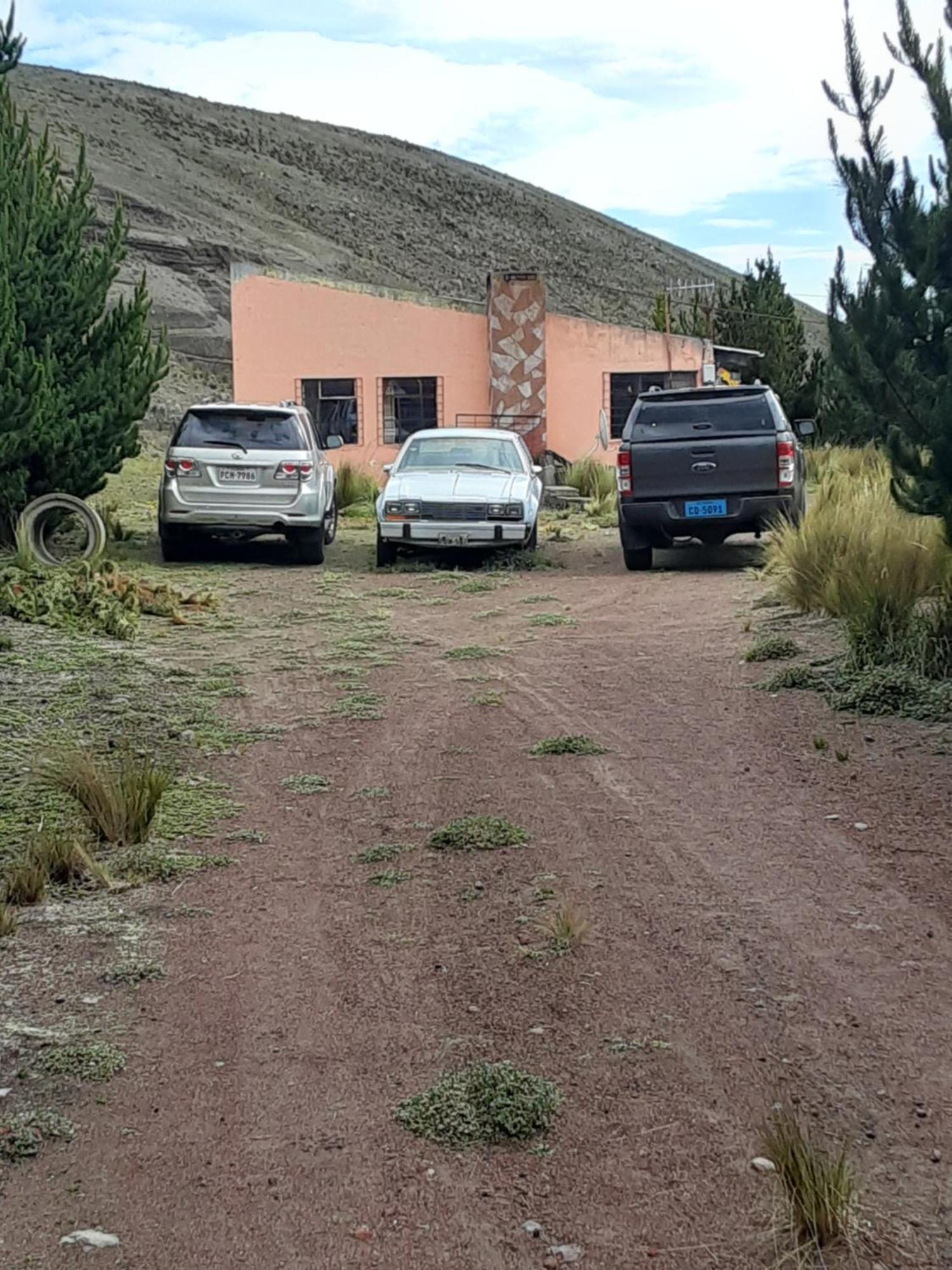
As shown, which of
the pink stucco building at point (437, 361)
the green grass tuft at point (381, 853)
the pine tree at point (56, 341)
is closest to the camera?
the green grass tuft at point (381, 853)

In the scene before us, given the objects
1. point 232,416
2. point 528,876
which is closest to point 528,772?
point 528,876

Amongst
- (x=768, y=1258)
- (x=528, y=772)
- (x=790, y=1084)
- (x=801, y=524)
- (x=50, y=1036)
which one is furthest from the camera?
(x=801, y=524)

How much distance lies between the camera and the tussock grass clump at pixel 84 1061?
3887mm

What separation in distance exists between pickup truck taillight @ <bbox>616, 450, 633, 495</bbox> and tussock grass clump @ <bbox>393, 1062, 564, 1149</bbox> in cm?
1162

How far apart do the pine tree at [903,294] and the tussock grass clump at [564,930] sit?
13.0 ft

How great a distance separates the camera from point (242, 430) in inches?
627

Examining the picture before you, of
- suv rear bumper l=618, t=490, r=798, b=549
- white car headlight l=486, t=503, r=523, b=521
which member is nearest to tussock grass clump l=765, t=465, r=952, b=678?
suv rear bumper l=618, t=490, r=798, b=549

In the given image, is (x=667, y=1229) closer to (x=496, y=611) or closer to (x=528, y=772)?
(x=528, y=772)

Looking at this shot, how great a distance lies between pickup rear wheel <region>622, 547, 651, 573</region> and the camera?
50.8 feet

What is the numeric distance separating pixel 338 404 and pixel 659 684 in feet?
67.1

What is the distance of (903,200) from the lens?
7934 millimetres

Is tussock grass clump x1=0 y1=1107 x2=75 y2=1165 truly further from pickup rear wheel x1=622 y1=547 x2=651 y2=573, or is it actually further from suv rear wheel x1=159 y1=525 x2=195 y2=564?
suv rear wheel x1=159 y1=525 x2=195 y2=564

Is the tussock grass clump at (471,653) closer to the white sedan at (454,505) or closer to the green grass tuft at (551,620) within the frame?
the green grass tuft at (551,620)

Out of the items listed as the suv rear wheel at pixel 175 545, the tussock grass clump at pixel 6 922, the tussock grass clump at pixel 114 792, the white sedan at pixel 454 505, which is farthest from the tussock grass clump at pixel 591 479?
the tussock grass clump at pixel 6 922
